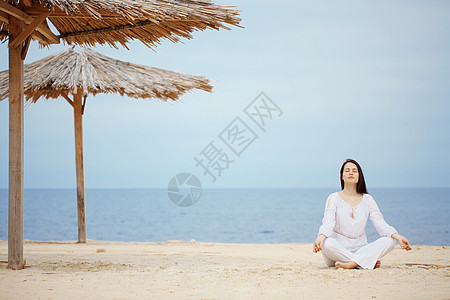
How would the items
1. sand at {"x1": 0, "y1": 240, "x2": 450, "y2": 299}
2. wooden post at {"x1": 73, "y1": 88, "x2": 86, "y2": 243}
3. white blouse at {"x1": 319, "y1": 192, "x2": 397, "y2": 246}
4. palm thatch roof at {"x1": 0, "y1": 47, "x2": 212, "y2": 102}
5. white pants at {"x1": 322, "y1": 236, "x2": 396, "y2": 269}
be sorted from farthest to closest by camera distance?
wooden post at {"x1": 73, "y1": 88, "x2": 86, "y2": 243} < palm thatch roof at {"x1": 0, "y1": 47, "x2": 212, "y2": 102} < white blouse at {"x1": 319, "y1": 192, "x2": 397, "y2": 246} < white pants at {"x1": 322, "y1": 236, "x2": 396, "y2": 269} < sand at {"x1": 0, "y1": 240, "x2": 450, "y2": 299}

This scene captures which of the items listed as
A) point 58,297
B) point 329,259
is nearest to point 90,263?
point 58,297

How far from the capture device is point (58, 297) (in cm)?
350

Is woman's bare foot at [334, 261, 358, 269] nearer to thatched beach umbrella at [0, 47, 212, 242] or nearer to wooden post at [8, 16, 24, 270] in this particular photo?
wooden post at [8, 16, 24, 270]

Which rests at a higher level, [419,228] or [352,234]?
[352,234]

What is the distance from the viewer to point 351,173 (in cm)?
480

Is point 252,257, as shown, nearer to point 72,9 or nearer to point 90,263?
point 90,263

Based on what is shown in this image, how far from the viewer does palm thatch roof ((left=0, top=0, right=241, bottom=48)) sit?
4.46 meters

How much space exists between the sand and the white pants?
0.48 feet

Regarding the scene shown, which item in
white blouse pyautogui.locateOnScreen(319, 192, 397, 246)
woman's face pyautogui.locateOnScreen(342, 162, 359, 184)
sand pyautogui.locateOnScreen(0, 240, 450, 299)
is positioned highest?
woman's face pyautogui.locateOnScreen(342, 162, 359, 184)

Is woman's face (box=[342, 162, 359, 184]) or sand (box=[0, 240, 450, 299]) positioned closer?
sand (box=[0, 240, 450, 299])

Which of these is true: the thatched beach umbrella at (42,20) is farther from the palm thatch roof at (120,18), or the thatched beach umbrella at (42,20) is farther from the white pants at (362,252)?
the white pants at (362,252)

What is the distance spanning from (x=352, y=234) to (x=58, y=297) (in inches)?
104

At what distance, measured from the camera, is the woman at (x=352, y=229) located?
459 centimetres

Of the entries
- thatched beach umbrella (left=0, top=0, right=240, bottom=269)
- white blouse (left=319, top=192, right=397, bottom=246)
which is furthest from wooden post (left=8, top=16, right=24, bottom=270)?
white blouse (left=319, top=192, right=397, bottom=246)
